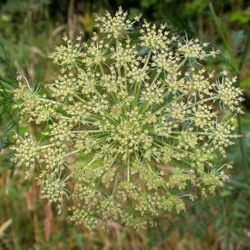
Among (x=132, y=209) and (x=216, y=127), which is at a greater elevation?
(x=216, y=127)

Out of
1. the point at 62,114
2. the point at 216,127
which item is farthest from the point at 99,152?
Result: the point at 216,127

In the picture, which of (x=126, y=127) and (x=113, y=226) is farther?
(x=113, y=226)

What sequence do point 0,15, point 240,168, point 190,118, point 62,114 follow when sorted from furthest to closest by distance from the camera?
point 0,15, point 240,168, point 62,114, point 190,118

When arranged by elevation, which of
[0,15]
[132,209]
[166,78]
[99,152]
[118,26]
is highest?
[0,15]

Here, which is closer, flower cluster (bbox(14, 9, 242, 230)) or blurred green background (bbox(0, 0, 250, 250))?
flower cluster (bbox(14, 9, 242, 230))

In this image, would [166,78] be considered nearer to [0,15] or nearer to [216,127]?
[216,127]

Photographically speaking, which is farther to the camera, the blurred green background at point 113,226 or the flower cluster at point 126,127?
the blurred green background at point 113,226

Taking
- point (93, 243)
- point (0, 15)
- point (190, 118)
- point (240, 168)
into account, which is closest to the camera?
point (190, 118)

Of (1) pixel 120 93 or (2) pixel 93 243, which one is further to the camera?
(2) pixel 93 243
